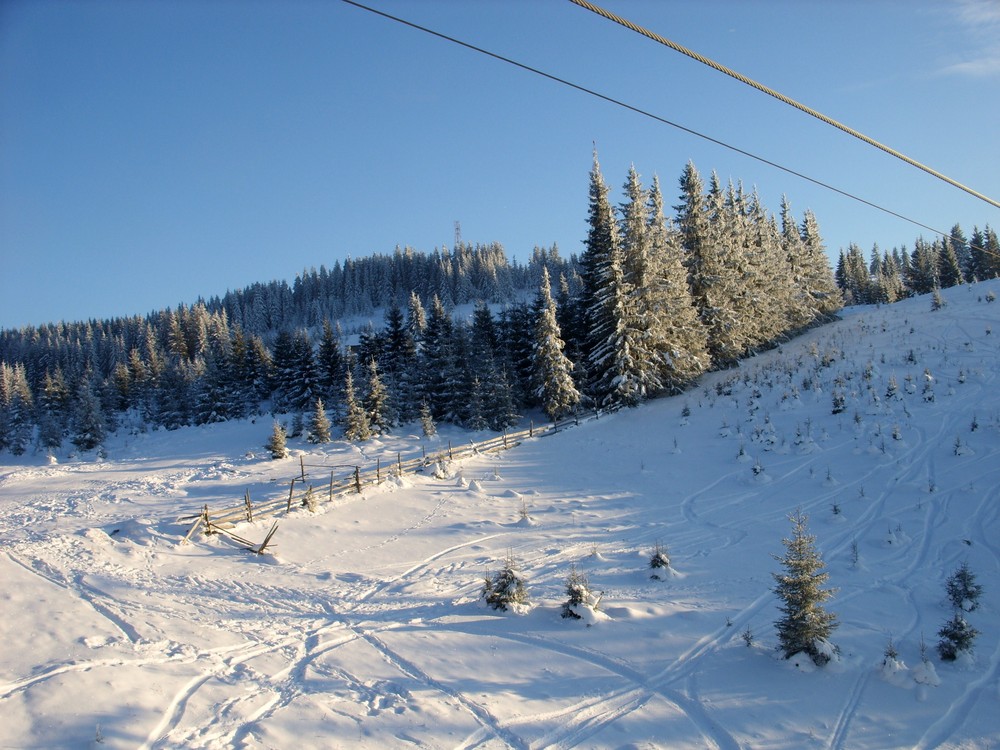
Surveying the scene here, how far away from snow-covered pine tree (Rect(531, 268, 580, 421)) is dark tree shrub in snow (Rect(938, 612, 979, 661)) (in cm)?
2505

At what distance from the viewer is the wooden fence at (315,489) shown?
16.3 meters

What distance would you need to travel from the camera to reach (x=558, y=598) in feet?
38.2

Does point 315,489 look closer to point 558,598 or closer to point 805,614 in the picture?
point 558,598

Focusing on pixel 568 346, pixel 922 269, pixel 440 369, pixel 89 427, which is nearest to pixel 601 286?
pixel 568 346

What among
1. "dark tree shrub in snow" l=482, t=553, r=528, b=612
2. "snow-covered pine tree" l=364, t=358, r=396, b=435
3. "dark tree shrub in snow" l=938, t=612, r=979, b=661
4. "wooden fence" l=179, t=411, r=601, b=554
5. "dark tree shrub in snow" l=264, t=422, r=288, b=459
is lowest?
"dark tree shrub in snow" l=938, t=612, r=979, b=661

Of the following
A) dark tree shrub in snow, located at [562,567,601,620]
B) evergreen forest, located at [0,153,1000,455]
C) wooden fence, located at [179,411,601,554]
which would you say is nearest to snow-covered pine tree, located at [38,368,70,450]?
evergreen forest, located at [0,153,1000,455]

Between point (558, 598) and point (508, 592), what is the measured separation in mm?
1217

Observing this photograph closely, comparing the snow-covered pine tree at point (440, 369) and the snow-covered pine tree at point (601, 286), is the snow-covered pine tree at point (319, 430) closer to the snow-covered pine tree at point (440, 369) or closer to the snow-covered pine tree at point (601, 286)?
the snow-covered pine tree at point (440, 369)

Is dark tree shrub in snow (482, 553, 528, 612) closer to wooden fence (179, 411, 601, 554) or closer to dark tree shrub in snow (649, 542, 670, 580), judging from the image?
dark tree shrub in snow (649, 542, 670, 580)

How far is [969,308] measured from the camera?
33.0 meters

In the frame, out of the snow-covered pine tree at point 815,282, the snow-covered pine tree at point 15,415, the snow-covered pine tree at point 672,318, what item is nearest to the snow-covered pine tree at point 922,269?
the snow-covered pine tree at point 815,282

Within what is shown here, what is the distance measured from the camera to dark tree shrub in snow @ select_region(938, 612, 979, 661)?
828 cm

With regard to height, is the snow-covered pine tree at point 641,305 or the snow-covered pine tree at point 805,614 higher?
the snow-covered pine tree at point 641,305

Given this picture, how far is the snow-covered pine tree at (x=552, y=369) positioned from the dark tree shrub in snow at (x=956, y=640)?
25.1 meters
